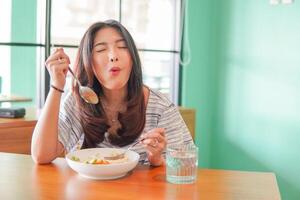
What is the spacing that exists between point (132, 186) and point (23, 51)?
196cm

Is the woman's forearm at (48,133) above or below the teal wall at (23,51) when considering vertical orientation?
below

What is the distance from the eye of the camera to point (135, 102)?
1.49m

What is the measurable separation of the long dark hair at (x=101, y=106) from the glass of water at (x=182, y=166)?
38cm

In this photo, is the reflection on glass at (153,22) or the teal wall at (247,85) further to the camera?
the reflection on glass at (153,22)

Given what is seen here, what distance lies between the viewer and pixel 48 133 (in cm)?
131

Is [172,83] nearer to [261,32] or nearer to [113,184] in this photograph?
[261,32]

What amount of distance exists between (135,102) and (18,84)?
1.55m

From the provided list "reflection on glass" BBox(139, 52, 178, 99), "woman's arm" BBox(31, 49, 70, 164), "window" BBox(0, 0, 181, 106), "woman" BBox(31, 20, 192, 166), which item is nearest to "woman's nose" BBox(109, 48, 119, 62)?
"woman" BBox(31, 20, 192, 166)

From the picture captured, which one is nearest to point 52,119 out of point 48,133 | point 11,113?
point 48,133

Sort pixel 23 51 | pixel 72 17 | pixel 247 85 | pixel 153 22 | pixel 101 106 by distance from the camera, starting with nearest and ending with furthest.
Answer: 1. pixel 101 106
2. pixel 23 51
3. pixel 72 17
4. pixel 247 85
5. pixel 153 22

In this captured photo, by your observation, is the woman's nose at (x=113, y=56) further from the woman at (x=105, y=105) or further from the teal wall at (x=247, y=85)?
the teal wall at (x=247, y=85)

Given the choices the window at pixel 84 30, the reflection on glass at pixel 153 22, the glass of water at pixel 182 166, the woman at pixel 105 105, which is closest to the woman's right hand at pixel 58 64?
the woman at pixel 105 105

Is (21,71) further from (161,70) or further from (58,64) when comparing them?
(58,64)

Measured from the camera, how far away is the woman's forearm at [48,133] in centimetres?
127
